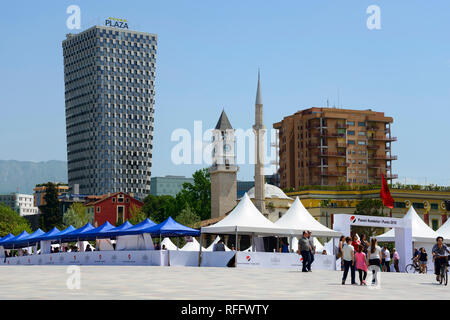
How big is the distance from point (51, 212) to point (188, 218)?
4250cm

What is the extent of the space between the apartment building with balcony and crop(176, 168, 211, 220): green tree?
1314 inches

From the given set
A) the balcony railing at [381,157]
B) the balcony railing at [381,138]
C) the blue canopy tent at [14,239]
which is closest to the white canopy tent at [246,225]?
the blue canopy tent at [14,239]

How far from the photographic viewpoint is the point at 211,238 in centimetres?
10562

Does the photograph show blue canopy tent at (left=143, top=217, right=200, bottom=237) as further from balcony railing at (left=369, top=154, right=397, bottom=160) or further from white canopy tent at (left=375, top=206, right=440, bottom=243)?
balcony railing at (left=369, top=154, right=397, bottom=160)

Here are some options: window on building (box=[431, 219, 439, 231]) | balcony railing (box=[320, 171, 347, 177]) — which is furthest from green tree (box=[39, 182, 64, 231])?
window on building (box=[431, 219, 439, 231])

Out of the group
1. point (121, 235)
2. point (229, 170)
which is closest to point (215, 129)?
point (229, 170)

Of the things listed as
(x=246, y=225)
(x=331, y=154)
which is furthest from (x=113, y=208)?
(x=246, y=225)

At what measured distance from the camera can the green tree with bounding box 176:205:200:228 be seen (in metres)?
110

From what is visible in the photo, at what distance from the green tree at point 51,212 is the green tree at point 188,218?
128ft

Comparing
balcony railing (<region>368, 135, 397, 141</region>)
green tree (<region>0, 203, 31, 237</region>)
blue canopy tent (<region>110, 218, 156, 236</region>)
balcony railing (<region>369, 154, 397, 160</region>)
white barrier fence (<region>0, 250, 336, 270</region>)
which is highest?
balcony railing (<region>368, 135, 397, 141</region>)

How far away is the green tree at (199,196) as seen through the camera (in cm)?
12119

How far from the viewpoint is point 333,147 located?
6043 inches

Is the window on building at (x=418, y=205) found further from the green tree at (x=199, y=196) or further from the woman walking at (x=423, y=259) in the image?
the woman walking at (x=423, y=259)
